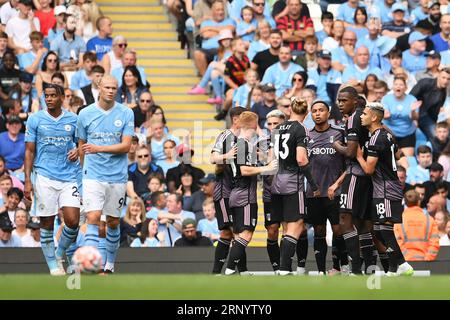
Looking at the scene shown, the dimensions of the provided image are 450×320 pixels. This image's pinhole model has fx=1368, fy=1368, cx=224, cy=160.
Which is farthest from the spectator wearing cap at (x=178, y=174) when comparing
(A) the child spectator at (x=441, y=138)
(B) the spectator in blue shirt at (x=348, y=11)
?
(B) the spectator in blue shirt at (x=348, y=11)

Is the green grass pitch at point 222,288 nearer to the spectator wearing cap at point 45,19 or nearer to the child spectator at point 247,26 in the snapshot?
the spectator wearing cap at point 45,19

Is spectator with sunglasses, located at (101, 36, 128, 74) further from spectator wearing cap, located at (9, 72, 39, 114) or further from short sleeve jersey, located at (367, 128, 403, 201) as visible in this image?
short sleeve jersey, located at (367, 128, 403, 201)

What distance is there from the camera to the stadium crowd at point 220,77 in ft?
74.6

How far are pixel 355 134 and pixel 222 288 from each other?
347 cm

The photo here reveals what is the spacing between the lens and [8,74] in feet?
81.2

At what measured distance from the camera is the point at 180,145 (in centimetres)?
2452

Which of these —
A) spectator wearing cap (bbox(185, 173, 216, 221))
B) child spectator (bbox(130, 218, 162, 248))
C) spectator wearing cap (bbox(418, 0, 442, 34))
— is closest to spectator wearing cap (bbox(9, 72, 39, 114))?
spectator wearing cap (bbox(185, 173, 216, 221))

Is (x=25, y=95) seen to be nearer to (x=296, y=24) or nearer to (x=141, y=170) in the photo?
(x=141, y=170)

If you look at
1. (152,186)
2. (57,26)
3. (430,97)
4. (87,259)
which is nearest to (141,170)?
(152,186)

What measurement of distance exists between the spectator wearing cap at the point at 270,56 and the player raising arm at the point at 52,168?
7.56m

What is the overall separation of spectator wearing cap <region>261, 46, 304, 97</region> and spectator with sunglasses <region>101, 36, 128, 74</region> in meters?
2.72

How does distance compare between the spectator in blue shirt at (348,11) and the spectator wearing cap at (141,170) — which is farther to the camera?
the spectator in blue shirt at (348,11)

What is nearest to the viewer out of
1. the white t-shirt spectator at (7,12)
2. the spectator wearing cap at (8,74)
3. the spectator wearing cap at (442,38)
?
the spectator wearing cap at (8,74)

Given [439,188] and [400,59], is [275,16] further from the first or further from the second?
[439,188]
